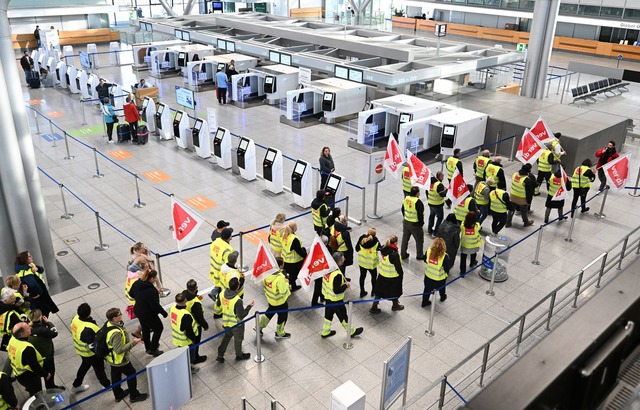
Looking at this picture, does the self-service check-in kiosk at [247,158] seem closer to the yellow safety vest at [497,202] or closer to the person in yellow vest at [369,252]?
the person in yellow vest at [369,252]

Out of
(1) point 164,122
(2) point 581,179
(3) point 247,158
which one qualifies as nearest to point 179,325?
(3) point 247,158

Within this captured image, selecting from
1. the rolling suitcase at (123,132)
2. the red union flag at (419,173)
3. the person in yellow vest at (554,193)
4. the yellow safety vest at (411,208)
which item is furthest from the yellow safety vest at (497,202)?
the rolling suitcase at (123,132)

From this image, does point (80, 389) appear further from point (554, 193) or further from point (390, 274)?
point (554, 193)

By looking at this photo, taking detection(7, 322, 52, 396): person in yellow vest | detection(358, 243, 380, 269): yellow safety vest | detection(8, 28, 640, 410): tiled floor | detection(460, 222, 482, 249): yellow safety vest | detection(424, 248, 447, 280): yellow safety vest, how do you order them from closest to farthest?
detection(7, 322, 52, 396): person in yellow vest, detection(8, 28, 640, 410): tiled floor, detection(424, 248, 447, 280): yellow safety vest, detection(358, 243, 380, 269): yellow safety vest, detection(460, 222, 482, 249): yellow safety vest

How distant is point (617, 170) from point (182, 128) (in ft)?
39.2

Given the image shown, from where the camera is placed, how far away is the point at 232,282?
7.88 m

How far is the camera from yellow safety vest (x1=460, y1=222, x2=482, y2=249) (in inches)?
406

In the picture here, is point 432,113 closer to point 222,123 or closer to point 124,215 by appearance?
point 222,123

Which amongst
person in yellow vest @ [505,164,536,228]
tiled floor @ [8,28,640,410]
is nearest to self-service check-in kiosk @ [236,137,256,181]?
tiled floor @ [8,28,640,410]

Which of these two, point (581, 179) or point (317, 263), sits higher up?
point (317, 263)

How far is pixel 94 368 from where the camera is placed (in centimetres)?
759

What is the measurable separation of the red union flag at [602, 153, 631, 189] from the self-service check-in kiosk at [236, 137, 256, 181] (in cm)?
848

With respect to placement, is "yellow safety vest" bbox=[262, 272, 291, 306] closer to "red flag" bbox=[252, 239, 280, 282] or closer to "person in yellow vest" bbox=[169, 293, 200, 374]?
"red flag" bbox=[252, 239, 280, 282]

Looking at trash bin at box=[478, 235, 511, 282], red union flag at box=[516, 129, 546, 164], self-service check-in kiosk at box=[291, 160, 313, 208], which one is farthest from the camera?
red union flag at box=[516, 129, 546, 164]
